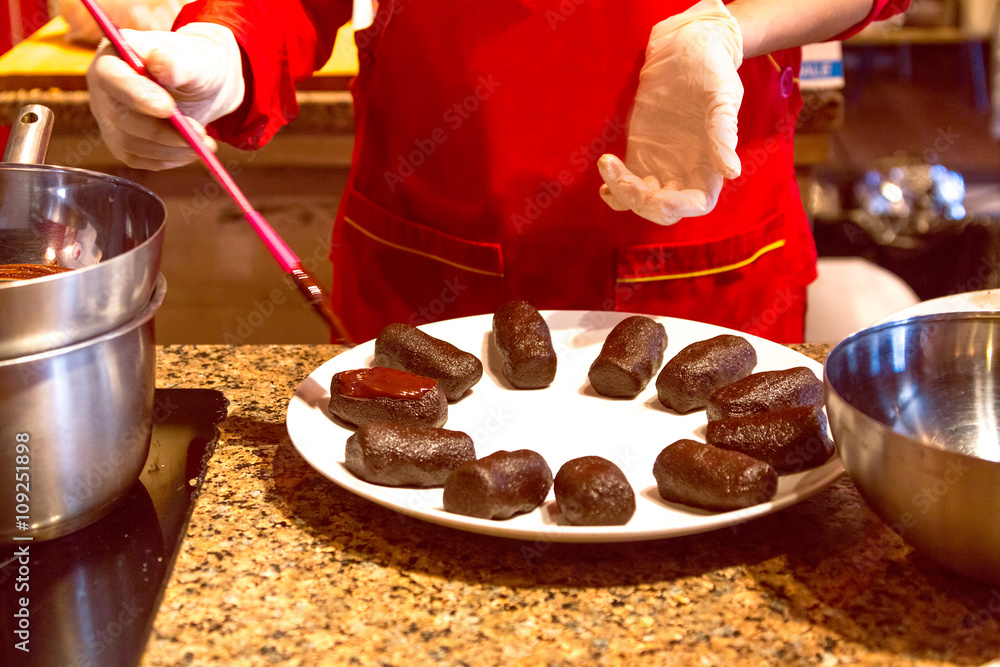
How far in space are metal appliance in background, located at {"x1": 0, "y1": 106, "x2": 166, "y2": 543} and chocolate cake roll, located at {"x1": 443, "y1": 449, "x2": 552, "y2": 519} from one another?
362mm

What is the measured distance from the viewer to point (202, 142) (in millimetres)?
1235

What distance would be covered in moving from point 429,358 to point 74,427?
0.49 m

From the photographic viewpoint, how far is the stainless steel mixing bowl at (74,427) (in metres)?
0.89

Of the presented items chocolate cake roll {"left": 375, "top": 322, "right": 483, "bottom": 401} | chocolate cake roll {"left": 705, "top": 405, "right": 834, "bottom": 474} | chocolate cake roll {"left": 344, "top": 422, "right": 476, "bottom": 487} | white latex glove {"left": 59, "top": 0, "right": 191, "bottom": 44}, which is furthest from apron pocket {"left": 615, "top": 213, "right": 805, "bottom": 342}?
white latex glove {"left": 59, "top": 0, "right": 191, "bottom": 44}

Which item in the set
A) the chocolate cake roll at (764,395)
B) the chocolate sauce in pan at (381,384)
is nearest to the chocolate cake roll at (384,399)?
the chocolate sauce in pan at (381,384)

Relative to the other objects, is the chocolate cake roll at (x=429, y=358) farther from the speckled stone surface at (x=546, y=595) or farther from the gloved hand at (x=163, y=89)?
the gloved hand at (x=163, y=89)

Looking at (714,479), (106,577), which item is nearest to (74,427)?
(106,577)

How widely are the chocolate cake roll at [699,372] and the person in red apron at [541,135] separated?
229 millimetres

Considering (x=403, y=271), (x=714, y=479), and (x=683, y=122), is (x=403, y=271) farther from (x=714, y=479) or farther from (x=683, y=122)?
(x=714, y=479)

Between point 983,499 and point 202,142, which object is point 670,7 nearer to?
point 202,142

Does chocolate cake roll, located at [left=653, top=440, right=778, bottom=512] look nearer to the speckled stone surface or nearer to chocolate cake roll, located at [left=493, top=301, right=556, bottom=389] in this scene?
the speckled stone surface

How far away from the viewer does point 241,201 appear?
1.15 metres

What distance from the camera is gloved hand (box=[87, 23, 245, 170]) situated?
1263mm

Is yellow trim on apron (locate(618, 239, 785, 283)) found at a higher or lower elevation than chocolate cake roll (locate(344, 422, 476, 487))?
higher
